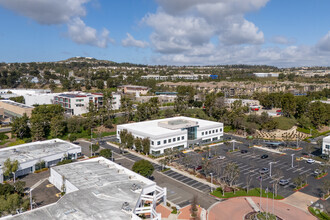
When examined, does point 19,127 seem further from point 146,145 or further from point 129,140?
point 146,145

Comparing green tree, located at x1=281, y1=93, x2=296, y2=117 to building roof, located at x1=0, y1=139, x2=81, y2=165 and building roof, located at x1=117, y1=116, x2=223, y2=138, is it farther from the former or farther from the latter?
building roof, located at x1=0, y1=139, x2=81, y2=165

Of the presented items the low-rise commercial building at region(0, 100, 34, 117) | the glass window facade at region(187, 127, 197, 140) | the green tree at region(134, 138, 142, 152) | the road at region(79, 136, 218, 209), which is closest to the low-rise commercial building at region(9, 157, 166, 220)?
the road at region(79, 136, 218, 209)

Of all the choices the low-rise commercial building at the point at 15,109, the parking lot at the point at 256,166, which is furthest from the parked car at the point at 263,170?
the low-rise commercial building at the point at 15,109

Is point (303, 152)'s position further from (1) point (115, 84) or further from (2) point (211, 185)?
(1) point (115, 84)

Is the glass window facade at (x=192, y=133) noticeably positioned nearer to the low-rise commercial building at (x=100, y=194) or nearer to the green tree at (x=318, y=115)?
the low-rise commercial building at (x=100, y=194)

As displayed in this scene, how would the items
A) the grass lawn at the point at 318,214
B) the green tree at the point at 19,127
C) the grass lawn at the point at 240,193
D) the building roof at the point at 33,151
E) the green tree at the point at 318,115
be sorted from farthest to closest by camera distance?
the green tree at the point at 318,115
the green tree at the point at 19,127
the building roof at the point at 33,151
the grass lawn at the point at 240,193
the grass lawn at the point at 318,214

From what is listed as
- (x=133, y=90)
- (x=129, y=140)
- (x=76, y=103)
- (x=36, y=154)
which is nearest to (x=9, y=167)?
(x=36, y=154)
